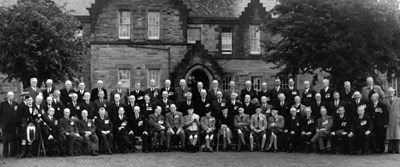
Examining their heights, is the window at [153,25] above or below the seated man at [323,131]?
above

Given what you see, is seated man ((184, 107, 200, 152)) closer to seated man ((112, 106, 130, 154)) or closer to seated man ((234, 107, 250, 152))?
seated man ((234, 107, 250, 152))

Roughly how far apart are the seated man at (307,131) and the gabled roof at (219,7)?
18554 mm

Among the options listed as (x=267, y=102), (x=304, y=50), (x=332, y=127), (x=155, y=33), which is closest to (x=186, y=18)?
(x=155, y=33)

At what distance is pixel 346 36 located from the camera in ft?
78.0

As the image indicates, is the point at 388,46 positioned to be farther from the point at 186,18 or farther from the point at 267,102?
the point at 186,18

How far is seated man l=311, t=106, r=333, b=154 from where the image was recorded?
1783 cm

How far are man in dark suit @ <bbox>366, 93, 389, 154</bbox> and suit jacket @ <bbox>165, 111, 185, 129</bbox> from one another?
5.45m

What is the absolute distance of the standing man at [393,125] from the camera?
17.9 metres

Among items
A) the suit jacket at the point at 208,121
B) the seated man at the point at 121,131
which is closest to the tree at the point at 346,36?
the suit jacket at the point at 208,121

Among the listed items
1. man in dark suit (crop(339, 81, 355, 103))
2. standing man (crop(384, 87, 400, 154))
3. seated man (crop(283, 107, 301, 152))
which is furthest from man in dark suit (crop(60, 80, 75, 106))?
standing man (crop(384, 87, 400, 154))

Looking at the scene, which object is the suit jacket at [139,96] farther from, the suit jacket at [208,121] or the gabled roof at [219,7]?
the gabled roof at [219,7]

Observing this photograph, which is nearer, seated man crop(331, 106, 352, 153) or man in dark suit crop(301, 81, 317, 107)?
seated man crop(331, 106, 352, 153)

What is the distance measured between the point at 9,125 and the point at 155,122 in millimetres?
4127

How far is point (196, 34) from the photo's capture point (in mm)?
35000
